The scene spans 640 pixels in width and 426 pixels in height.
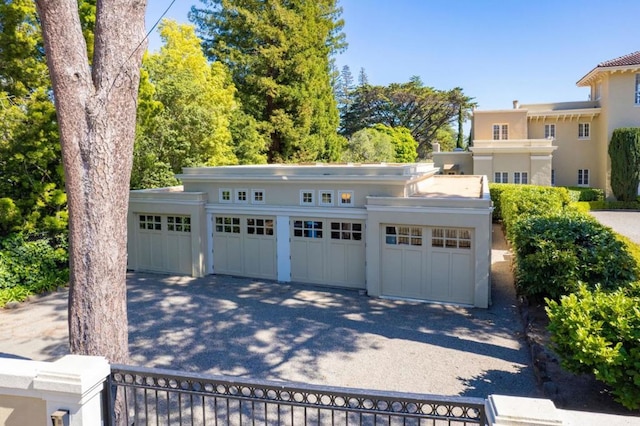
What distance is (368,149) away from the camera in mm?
36344

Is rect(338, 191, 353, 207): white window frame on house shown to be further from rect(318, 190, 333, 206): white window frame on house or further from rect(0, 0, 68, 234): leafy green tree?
rect(0, 0, 68, 234): leafy green tree

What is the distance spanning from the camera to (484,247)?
10.5m

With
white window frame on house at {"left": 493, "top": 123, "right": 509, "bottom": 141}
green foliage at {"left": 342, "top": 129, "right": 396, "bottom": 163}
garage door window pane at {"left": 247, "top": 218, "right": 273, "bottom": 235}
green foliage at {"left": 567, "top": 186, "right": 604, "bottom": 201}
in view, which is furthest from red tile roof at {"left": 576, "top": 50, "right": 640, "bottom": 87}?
garage door window pane at {"left": 247, "top": 218, "right": 273, "bottom": 235}

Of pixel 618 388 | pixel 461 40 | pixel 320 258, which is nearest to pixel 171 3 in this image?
pixel 618 388

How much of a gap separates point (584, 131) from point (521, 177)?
7.44 meters

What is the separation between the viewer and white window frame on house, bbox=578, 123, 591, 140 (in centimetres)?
2934

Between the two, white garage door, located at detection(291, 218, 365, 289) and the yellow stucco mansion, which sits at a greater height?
the yellow stucco mansion

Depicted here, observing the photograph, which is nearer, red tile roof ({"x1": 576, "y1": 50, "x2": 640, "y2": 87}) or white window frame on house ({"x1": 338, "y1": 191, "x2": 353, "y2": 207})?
white window frame on house ({"x1": 338, "y1": 191, "x2": 353, "y2": 207})

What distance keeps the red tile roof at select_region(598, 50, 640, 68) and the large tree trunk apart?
30.2 meters

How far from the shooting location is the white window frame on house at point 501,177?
26406 millimetres

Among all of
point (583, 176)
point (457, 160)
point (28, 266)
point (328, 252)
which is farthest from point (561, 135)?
point (28, 266)

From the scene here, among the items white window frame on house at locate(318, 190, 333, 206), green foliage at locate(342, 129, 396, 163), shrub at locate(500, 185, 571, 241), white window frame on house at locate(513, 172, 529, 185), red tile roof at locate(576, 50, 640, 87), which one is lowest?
shrub at locate(500, 185, 571, 241)

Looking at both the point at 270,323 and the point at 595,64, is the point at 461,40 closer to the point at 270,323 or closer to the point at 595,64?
the point at 595,64

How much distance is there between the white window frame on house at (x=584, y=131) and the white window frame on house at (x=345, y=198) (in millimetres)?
24571
